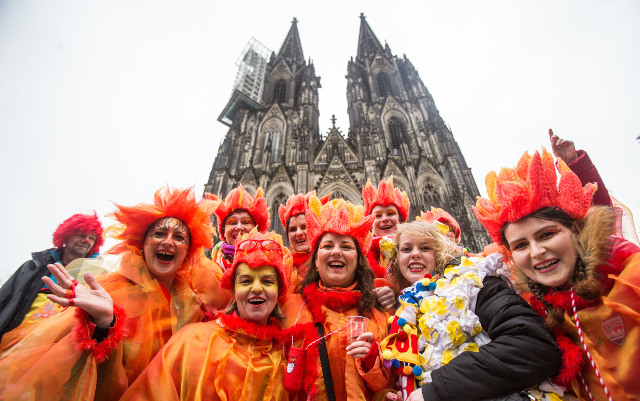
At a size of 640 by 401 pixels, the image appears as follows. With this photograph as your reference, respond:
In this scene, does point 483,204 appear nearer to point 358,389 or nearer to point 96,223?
point 358,389

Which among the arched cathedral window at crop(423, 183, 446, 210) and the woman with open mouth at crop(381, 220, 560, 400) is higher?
the arched cathedral window at crop(423, 183, 446, 210)

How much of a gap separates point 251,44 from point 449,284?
3509cm

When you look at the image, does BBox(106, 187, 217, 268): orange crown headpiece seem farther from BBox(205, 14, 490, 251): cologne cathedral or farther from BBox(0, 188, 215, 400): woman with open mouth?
BBox(205, 14, 490, 251): cologne cathedral

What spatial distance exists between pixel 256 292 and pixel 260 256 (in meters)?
0.27

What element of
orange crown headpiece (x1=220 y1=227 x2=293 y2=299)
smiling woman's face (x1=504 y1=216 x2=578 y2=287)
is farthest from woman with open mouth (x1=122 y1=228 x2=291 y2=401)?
smiling woman's face (x1=504 y1=216 x2=578 y2=287)

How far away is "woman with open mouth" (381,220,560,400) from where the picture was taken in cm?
138

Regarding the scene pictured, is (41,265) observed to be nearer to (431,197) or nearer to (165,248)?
(165,248)

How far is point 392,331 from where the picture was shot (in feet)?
6.09

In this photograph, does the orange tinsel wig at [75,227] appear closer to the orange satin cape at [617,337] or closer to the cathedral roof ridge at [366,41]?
the orange satin cape at [617,337]

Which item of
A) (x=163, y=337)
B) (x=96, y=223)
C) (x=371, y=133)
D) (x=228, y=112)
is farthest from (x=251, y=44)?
(x=163, y=337)

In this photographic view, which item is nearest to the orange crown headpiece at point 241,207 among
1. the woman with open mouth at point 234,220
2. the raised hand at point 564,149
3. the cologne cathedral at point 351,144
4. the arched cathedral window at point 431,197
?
the woman with open mouth at point 234,220

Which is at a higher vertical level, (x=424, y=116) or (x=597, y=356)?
(x=424, y=116)

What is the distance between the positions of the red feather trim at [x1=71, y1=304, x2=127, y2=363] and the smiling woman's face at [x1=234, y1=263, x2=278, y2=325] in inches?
28.9

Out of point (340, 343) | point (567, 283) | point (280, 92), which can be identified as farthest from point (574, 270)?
point (280, 92)
